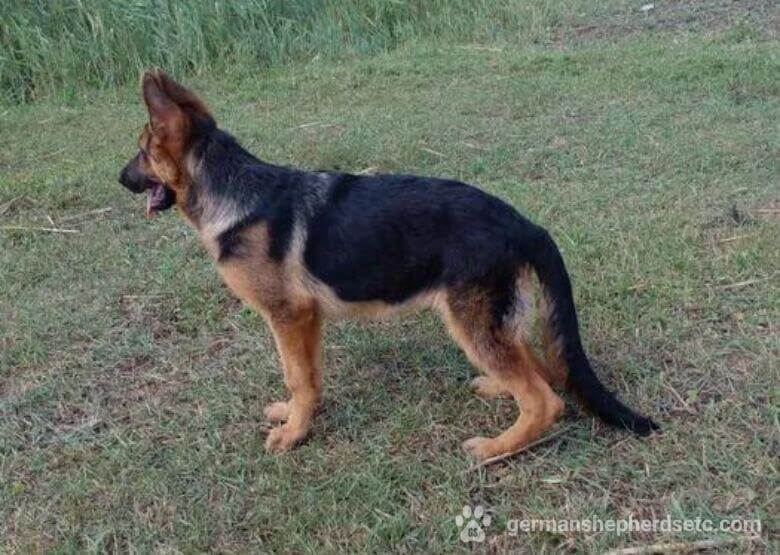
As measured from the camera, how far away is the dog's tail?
3.14 meters

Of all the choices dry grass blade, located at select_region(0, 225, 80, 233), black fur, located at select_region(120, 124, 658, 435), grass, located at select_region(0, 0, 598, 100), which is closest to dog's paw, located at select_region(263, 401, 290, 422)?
black fur, located at select_region(120, 124, 658, 435)

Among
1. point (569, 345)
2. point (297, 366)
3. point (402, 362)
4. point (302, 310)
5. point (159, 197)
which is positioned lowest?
point (402, 362)

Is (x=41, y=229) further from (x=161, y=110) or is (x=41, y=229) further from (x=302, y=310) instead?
(x=302, y=310)

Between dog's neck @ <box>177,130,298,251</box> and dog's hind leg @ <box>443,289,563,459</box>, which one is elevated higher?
dog's neck @ <box>177,130,298,251</box>

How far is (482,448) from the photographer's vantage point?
318 cm

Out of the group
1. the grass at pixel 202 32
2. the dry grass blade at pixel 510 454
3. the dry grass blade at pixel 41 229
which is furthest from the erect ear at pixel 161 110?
the grass at pixel 202 32

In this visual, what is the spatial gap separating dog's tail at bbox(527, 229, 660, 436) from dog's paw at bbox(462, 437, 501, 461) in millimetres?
350

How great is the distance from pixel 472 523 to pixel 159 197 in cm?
172

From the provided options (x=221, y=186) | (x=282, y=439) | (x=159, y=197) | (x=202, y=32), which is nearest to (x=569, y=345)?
(x=282, y=439)

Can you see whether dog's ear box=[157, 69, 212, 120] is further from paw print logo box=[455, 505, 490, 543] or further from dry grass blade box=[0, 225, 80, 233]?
dry grass blade box=[0, 225, 80, 233]

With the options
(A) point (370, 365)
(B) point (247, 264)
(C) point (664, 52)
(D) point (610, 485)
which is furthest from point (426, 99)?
(D) point (610, 485)

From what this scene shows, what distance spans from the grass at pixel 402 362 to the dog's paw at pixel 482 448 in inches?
2.3

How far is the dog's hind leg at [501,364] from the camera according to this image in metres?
3.11

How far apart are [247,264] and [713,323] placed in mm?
2013
